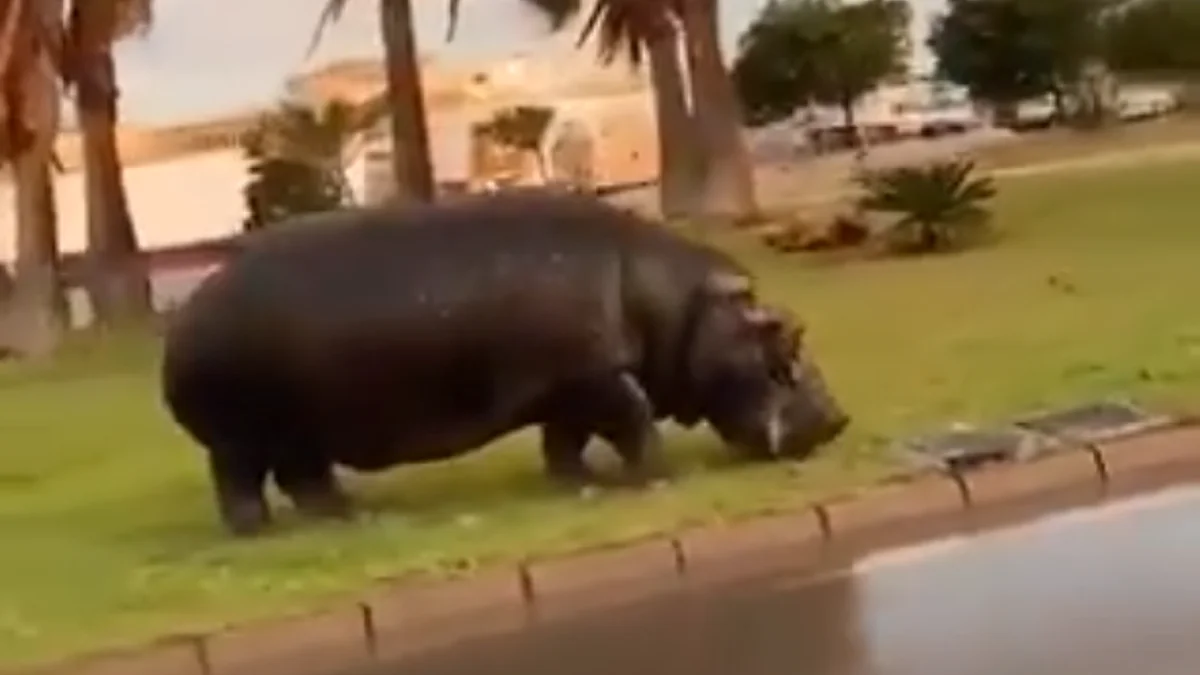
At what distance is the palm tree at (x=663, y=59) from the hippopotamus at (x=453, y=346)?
6186 mm

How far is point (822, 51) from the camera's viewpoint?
13484 millimetres

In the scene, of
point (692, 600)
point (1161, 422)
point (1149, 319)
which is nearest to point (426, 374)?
point (692, 600)

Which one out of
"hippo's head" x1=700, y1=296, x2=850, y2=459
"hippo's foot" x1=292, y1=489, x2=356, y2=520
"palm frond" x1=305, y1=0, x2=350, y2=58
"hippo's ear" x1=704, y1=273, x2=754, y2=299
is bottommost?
A: "hippo's foot" x1=292, y1=489, x2=356, y2=520

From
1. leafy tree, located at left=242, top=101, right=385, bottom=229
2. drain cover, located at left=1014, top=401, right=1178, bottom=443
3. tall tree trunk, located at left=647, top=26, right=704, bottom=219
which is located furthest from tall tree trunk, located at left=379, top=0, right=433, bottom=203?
drain cover, located at left=1014, top=401, right=1178, bottom=443

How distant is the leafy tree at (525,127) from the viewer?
12.4m

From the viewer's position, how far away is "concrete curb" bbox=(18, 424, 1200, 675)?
5.79 meters

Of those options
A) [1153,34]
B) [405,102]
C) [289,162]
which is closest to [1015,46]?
[1153,34]

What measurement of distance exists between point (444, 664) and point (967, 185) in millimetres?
6872

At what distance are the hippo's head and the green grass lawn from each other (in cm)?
7

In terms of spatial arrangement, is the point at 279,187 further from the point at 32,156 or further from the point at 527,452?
the point at 527,452

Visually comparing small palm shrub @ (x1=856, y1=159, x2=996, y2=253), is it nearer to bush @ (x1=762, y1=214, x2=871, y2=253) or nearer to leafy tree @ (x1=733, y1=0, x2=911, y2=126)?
bush @ (x1=762, y1=214, x2=871, y2=253)

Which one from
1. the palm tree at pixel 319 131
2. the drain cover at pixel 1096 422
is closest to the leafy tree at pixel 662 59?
the palm tree at pixel 319 131

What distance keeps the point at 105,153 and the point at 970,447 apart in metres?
6.08

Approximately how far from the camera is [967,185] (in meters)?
12.3
